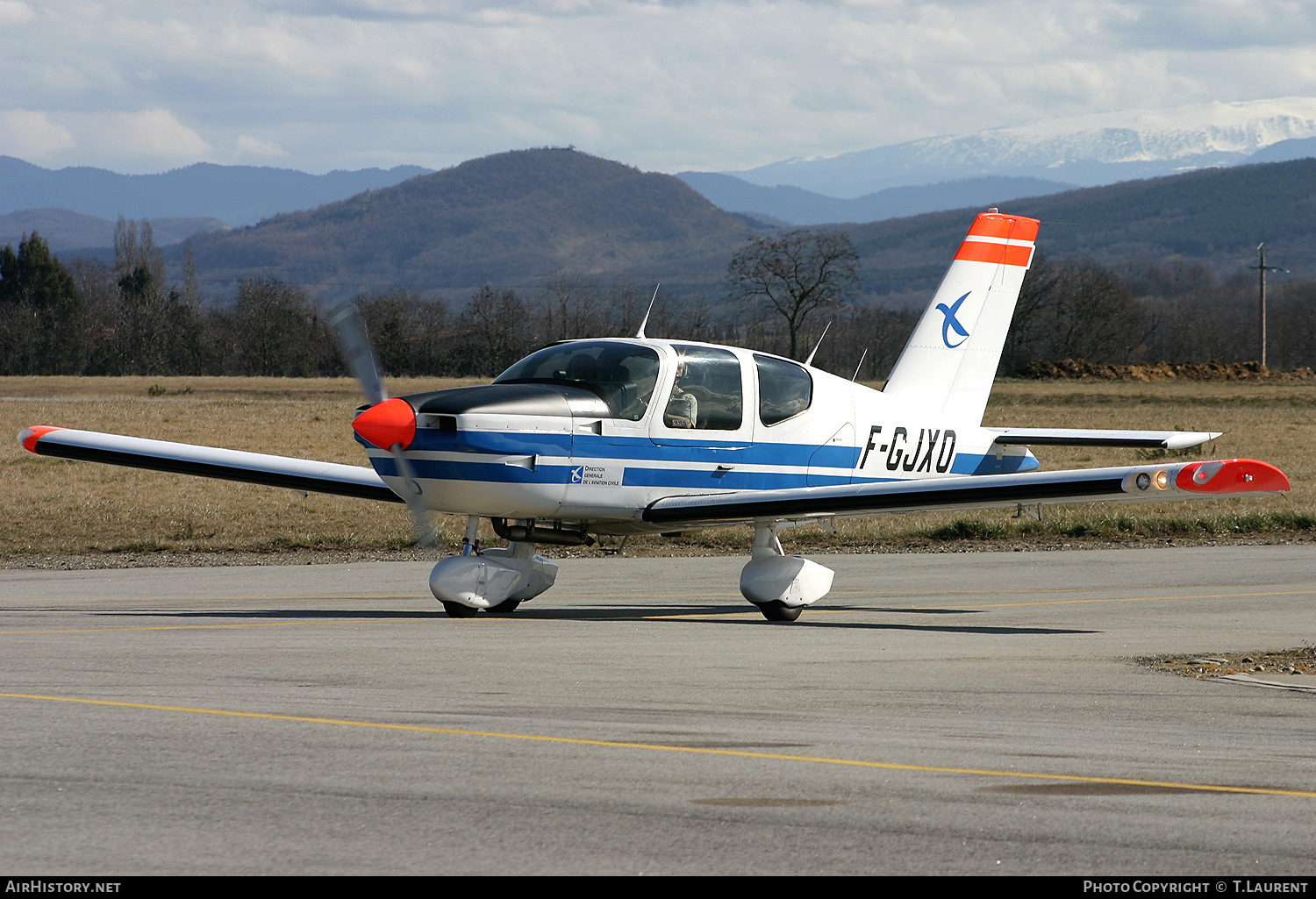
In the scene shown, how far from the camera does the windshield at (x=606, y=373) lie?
1120 cm

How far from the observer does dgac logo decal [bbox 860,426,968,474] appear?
13156mm

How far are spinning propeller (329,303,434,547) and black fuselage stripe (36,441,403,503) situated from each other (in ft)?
5.74

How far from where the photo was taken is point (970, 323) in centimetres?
1478

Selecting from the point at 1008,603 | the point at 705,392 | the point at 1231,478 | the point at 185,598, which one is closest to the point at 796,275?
the point at 1008,603

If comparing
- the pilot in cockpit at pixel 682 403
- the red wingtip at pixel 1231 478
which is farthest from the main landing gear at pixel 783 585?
the red wingtip at pixel 1231 478

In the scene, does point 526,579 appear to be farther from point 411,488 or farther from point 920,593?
point 920,593

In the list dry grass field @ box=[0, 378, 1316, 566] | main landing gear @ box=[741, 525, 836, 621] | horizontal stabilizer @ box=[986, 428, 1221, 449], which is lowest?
dry grass field @ box=[0, 378, 1316, 566]

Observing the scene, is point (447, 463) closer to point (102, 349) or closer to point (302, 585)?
point (302, 585)

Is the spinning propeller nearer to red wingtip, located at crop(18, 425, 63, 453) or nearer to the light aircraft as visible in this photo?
the light aircraft

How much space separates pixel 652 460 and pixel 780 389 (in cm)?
159

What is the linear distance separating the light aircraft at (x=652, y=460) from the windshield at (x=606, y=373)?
0.6 inches

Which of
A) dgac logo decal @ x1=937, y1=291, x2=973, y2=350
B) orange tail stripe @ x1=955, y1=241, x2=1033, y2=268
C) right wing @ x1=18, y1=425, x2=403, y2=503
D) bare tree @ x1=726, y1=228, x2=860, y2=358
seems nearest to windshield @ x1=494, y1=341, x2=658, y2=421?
right wing @ x1=18, y1=425, x2=403, y2=503

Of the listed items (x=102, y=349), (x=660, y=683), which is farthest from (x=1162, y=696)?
(x=102, y=349)

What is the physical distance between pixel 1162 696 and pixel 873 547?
1094 centimetres
